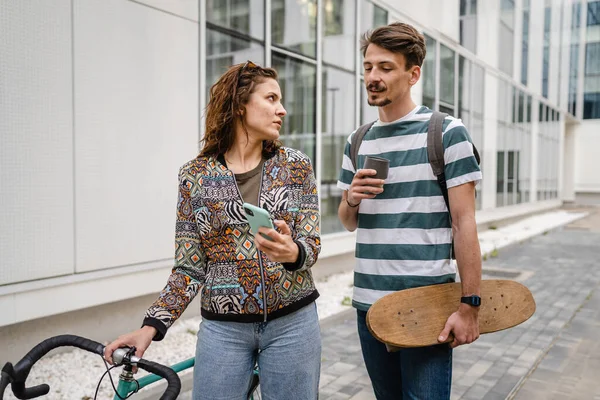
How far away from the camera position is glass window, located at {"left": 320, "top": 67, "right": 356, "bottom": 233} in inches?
335

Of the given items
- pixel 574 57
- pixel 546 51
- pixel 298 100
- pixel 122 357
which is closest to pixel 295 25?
pixel 298 100

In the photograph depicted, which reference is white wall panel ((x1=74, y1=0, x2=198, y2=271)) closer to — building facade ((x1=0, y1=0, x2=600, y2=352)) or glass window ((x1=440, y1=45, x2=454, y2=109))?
building facade ((x1=0, y1=0, x2=600, y2=352))

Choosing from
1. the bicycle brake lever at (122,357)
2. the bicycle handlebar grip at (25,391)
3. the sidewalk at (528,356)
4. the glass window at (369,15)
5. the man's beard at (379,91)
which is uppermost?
the glass window at (369,15)

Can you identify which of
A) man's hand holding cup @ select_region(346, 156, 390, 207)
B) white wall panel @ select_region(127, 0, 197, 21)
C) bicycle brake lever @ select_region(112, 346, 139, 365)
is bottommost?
bicycle brake lever @ select_region(112, 346, 139, 365)

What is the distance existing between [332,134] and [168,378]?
7.58 metres

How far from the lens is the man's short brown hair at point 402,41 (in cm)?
204

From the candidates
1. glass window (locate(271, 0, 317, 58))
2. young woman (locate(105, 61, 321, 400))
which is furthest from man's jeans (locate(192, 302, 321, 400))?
glass window (locate(271, 0, 317, 58))

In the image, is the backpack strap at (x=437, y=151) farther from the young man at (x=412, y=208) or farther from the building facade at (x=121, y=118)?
the building facade at (x=121, y=118)

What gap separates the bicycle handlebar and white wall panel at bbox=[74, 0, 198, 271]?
3.29 meters

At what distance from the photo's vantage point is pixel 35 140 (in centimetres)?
421

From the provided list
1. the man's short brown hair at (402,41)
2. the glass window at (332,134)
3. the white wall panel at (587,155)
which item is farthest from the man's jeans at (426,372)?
the white wall panel at (587,155)

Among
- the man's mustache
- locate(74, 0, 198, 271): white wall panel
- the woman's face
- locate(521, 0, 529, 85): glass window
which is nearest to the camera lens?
the woman's face

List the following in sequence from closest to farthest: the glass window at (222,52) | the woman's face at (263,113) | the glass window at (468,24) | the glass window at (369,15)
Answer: the woman's face at (263,113) → the glass window at (222,52) → the glass window at (369,15) → the glass window at (468,24)

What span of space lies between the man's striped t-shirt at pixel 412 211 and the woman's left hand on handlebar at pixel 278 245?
1.96ft
